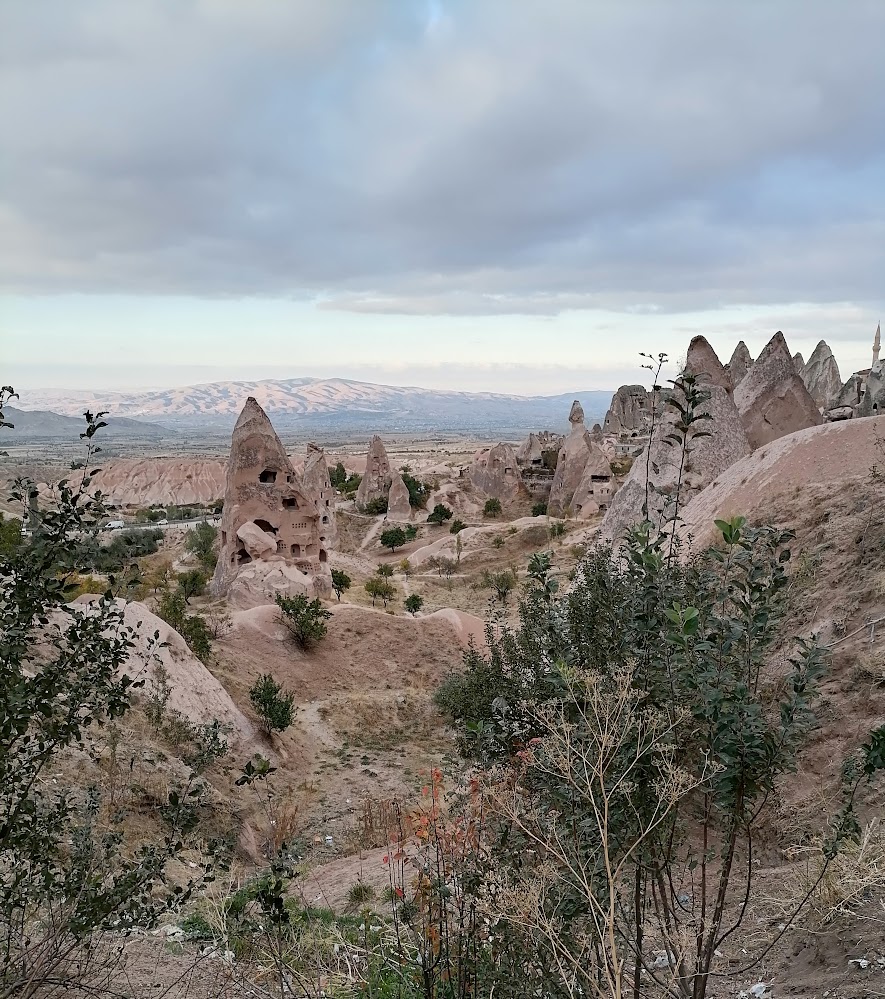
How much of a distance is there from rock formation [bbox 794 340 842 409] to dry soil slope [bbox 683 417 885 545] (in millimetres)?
28576

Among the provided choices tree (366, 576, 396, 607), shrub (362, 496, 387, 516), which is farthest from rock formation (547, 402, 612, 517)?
tree (366, 576, 396, 607)

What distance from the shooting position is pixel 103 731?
823 cm

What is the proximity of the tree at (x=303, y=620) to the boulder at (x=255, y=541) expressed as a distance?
11.7ft

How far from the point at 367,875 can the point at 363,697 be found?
738 centimetres

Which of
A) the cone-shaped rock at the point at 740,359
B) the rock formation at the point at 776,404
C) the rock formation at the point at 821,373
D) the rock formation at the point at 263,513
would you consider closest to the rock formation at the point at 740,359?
the cone-shaped rock at the point at 740,359

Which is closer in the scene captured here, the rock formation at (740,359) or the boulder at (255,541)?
the boulder at (255,541)

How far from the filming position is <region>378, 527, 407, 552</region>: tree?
34.3 m

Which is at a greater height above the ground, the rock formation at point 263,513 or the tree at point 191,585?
the rock formation at point 263,513

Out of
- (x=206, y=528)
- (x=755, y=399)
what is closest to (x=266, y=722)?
(x=755, y=399)

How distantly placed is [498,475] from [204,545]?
2116 centimetres

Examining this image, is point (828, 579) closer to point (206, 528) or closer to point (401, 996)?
point (401, 996)

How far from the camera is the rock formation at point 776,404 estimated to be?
1748 cm

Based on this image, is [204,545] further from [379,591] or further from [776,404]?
[776,404]

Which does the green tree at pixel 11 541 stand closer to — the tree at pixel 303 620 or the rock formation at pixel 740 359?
the tree at pixel 303 620
